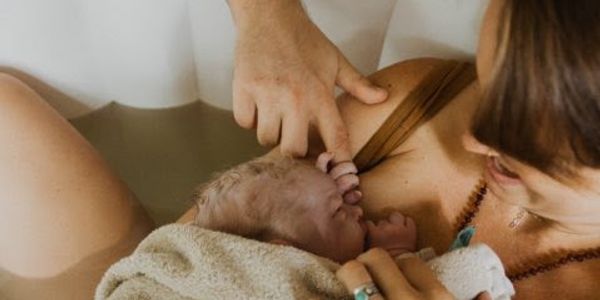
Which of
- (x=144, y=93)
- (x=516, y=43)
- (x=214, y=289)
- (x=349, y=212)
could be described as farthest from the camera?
(x=144, y=93)

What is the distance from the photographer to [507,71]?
27.5 inches

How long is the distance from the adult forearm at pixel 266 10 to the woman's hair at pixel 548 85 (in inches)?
17.4

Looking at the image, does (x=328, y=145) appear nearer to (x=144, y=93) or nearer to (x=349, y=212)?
(x=349, y=212)

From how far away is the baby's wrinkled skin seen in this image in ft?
3.11

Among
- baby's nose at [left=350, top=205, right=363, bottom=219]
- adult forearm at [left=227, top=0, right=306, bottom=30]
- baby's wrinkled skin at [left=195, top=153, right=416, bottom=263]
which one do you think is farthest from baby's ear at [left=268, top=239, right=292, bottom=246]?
adult forearm at [left=227, top=0, right=306, bottom=30]

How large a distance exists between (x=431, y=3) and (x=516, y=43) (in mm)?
481

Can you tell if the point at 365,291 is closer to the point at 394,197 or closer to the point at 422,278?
the point at 422,278

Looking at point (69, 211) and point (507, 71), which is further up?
point (507, 71)

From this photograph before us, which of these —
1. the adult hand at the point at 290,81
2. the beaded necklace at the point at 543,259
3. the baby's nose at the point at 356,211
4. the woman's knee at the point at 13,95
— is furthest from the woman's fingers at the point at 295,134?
the woman's knee at the point at 13,95

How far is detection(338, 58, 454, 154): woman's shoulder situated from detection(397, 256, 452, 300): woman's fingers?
11.0 inches

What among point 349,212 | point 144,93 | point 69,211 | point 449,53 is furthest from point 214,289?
point 144,93

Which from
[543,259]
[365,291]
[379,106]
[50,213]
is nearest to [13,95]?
[50,213]

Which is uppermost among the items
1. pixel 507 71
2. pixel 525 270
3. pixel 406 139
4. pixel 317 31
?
pixel 507 71

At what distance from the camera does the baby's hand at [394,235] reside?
977 millimetres
